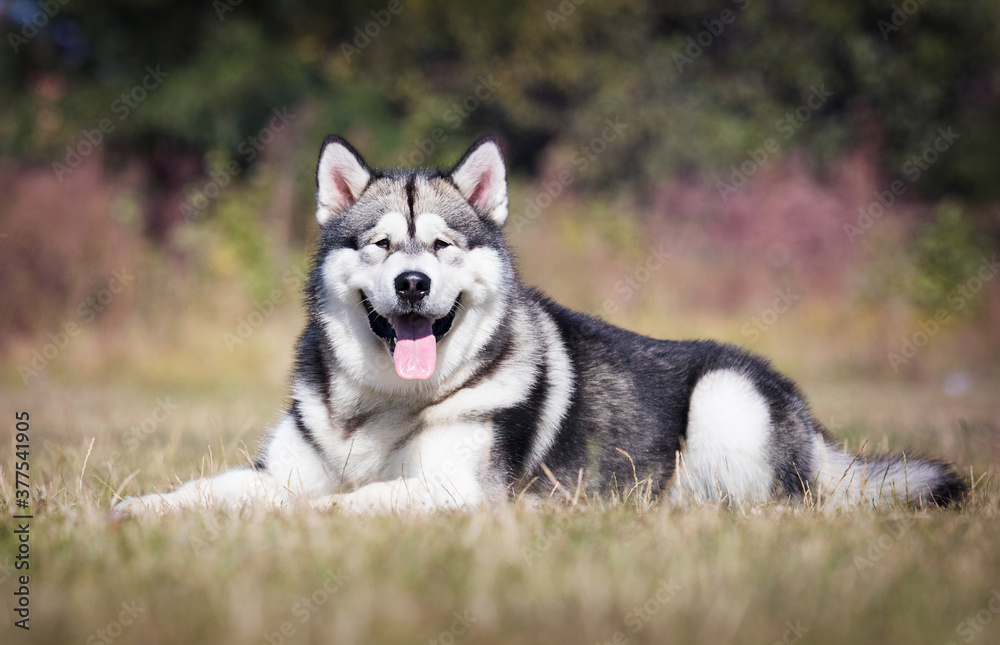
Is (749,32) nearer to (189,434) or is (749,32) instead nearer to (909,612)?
(189,434)

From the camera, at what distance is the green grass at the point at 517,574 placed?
195cm

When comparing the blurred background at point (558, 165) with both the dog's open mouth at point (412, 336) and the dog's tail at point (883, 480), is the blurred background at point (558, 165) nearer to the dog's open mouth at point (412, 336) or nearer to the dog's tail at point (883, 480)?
the dog's tail at point (883, 480)

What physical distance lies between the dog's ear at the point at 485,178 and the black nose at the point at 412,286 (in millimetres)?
733

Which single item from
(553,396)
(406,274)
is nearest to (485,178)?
(406,274)

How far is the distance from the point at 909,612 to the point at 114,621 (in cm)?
196

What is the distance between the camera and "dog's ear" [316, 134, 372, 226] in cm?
382

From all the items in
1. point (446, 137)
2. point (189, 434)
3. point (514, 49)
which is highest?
point (514, 49)

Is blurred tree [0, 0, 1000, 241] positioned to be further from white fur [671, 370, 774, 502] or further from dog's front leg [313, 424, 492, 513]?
dog's front leg [313, 424, 492, 513]

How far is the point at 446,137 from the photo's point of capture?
18.1 meters

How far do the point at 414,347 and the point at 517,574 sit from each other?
1.38 m

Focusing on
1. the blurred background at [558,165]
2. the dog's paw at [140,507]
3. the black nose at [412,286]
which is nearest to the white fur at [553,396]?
the black nose at [412,286]

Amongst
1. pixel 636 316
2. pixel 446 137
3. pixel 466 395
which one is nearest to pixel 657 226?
pixel 636 316

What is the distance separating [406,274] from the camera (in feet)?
10.9

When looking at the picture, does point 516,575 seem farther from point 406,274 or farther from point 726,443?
point 726,443
